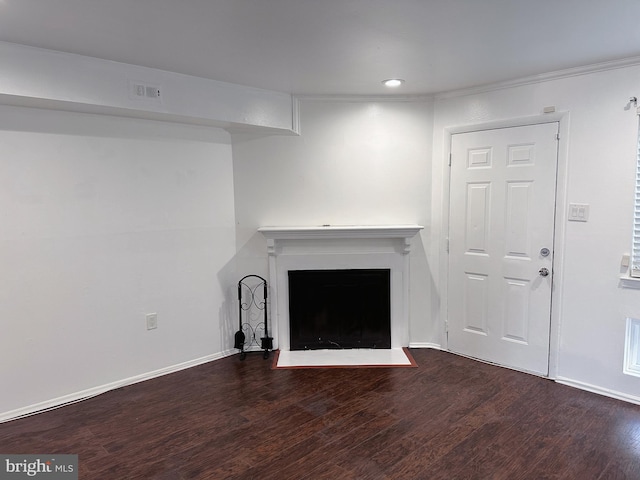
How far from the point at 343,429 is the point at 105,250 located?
6.87ft

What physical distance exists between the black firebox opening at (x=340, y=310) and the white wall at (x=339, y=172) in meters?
0.38

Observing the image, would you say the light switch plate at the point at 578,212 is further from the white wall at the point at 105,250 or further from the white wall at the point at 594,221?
the white wall at the point at 105,250

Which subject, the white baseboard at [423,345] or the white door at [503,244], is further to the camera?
the white baseboard at [423,345]

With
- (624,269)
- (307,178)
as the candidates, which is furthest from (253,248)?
(624,269)

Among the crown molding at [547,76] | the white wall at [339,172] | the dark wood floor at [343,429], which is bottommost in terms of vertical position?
the dark wood floor at [343,429]

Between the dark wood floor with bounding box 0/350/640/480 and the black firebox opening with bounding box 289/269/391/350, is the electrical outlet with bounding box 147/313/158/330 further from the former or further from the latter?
the black firebox opening with bounding box 289/269/391/350

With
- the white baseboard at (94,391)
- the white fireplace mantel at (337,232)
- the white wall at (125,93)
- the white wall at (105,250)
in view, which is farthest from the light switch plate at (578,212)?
the white baseboard at (94,391)

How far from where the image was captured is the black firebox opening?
3.92 m

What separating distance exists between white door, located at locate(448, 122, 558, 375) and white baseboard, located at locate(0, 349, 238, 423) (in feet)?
7.34

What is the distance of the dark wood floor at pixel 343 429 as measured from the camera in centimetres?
225

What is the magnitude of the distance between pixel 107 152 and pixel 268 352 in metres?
2.10

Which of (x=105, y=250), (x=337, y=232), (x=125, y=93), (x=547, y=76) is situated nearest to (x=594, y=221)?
(x=547, y=76)

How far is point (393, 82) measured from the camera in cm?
331

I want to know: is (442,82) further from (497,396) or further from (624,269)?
(497,396)
